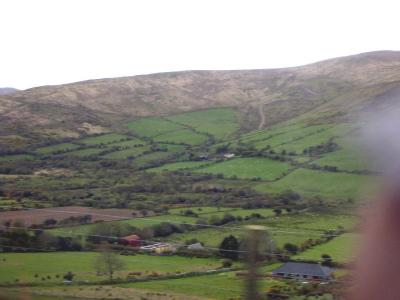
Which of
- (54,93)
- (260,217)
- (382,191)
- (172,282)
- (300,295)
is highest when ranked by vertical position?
(54,93)

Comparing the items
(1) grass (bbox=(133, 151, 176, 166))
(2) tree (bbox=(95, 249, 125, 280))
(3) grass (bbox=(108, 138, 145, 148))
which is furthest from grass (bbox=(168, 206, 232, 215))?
(3) grass (bbox=(108, 138, 145, 148))

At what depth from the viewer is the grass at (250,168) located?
37281 mm

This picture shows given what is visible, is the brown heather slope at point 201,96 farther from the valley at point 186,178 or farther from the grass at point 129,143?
the grass at point 129,143

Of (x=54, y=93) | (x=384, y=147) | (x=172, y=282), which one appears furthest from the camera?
(x=54, y=93)

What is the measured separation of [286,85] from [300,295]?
8552cm

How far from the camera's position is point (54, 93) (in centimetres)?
8162

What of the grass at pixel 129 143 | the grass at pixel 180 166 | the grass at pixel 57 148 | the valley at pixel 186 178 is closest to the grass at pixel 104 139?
the valley at pixel 186 178

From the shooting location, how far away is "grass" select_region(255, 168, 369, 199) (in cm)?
2830

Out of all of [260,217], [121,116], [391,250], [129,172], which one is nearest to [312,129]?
[129,172]

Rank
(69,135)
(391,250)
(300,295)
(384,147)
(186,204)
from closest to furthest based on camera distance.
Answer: (391,250) → (384,147) → (300,295) → (186,204) → (69,135)

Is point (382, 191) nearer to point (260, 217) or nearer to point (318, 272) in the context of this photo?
point (318, 272)

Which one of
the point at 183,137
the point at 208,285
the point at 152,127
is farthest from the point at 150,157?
the point at 208,285

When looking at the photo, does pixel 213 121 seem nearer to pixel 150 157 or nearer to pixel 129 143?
pixel 129 143

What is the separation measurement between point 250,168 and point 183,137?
16536 millimetres
